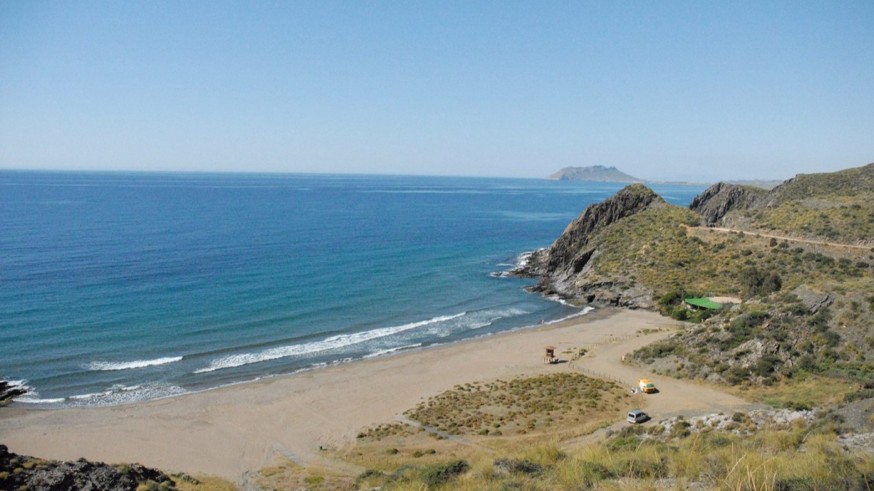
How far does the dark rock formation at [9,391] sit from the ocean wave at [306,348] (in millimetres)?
10645

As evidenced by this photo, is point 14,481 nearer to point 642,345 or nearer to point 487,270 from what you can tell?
point 642,345

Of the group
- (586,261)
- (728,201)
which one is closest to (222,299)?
(586,261)

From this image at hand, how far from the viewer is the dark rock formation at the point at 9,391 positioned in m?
35.7

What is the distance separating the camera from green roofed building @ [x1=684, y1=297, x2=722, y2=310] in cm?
5344

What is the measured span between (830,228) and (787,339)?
109ft

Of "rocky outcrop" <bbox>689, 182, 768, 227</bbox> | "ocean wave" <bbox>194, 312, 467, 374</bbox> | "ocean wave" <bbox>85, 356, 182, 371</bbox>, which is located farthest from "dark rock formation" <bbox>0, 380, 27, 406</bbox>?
"rocky outcrop" <bbox>689, 182, 768, 227</bbox>

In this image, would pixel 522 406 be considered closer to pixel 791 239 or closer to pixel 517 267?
pixel 791 239

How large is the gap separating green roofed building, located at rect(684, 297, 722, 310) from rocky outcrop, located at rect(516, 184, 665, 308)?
615 cm

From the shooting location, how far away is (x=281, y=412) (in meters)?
35.2

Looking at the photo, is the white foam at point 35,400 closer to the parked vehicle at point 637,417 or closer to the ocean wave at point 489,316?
the ocean wave at point 489,316

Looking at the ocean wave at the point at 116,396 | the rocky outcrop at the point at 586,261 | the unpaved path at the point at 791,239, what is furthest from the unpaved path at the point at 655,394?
the ocean wave at the point at 116,396

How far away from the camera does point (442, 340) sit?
5181 centimetres

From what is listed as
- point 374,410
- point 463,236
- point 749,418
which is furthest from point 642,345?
point 463,236

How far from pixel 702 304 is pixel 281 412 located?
133 feet
